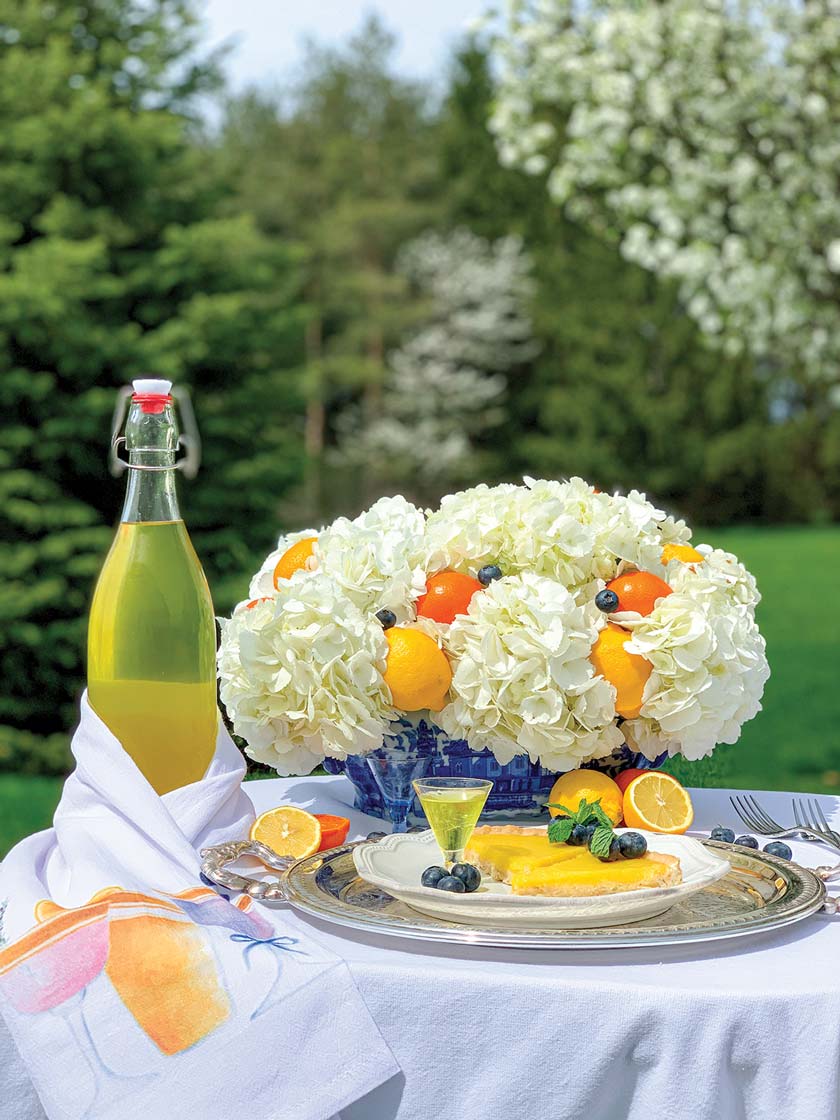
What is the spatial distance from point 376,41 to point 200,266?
17563 mm

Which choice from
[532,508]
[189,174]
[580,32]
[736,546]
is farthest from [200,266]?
[736,546]

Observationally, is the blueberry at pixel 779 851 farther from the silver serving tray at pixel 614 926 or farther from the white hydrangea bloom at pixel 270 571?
the white hydrangea bloom at pixel 270 571

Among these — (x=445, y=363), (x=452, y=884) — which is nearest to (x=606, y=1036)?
(x=452, y=884)

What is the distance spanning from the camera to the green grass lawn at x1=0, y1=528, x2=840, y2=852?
7887 millimetres

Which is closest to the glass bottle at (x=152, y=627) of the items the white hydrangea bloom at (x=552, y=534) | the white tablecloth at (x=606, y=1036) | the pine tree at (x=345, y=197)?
the white hydrangea bloom at (x=552, y=534)

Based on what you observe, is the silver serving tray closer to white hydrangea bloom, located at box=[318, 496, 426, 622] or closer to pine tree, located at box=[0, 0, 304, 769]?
white hydrangea bloom, located at box=[318, 496, 426, 622]

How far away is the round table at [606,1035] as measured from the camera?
53.1 inches

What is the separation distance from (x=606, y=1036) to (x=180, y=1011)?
1.50 feet

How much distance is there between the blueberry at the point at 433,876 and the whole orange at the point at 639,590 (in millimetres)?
529

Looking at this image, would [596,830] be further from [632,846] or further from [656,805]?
[656,805]

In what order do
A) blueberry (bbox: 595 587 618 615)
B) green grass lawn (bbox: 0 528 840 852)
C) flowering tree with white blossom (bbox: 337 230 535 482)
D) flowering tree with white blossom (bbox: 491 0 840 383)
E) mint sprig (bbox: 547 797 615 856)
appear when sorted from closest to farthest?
mint sprig (bbox: 547 797 615 856) → blueberry (bbox: 595 587 618 615) → flowering tree with white blossom (bbox: 491 0 840 383) → green grass lawn (bbox: 0 528 840 852) → flowering tree with white blossom (bbox: 337 230 535 482)

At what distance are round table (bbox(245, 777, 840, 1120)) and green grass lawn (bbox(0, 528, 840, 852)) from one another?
1.33 metres

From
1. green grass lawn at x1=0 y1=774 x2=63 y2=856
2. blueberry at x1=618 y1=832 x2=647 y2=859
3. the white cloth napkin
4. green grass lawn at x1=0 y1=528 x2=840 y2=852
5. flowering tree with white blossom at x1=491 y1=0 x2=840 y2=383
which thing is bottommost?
green grass lawn at x1=0 y1=774 x2=63 y2=856

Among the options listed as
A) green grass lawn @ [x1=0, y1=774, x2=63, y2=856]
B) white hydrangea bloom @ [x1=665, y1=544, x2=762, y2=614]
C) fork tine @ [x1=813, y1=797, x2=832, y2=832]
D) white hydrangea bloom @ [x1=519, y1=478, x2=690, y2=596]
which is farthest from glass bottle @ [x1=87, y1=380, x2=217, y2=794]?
green grass lawn @ [x1=0, y1=774, x2=63, y2=856]
